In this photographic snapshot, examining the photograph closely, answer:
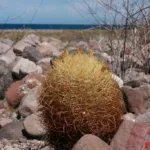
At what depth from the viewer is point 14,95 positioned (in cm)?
1108

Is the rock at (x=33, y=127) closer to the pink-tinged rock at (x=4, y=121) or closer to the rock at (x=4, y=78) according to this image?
the pink-tinged rock at (x=4, y=121)

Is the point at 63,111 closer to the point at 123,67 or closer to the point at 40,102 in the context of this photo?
the point at 40,102

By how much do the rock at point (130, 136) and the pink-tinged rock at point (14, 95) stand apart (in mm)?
5647

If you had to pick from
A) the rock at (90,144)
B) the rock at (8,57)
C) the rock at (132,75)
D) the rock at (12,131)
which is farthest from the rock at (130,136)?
the rock at (8,57)

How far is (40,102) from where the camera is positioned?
6215mm

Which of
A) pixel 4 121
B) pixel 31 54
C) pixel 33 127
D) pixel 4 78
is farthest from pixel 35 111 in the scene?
pixel 31 54

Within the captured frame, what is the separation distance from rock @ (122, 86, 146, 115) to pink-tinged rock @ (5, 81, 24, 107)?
131 inches

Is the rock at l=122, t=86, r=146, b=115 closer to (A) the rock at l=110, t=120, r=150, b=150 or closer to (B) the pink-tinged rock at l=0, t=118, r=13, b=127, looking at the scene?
(B) the pink-tinged rock at l=0, t=118, r=13, b=127

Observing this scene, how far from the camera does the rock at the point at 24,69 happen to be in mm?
12775

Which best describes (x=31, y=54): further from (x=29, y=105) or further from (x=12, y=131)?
(x=12, y=131)

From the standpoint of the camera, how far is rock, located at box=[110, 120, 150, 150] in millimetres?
5296

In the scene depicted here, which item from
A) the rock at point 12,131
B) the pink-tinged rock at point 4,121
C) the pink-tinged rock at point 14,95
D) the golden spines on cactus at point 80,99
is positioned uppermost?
the golden spines on cactus at point 80,99

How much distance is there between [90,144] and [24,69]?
307 inches

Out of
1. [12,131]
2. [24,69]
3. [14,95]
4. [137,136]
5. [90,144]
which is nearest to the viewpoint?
[90,144]
